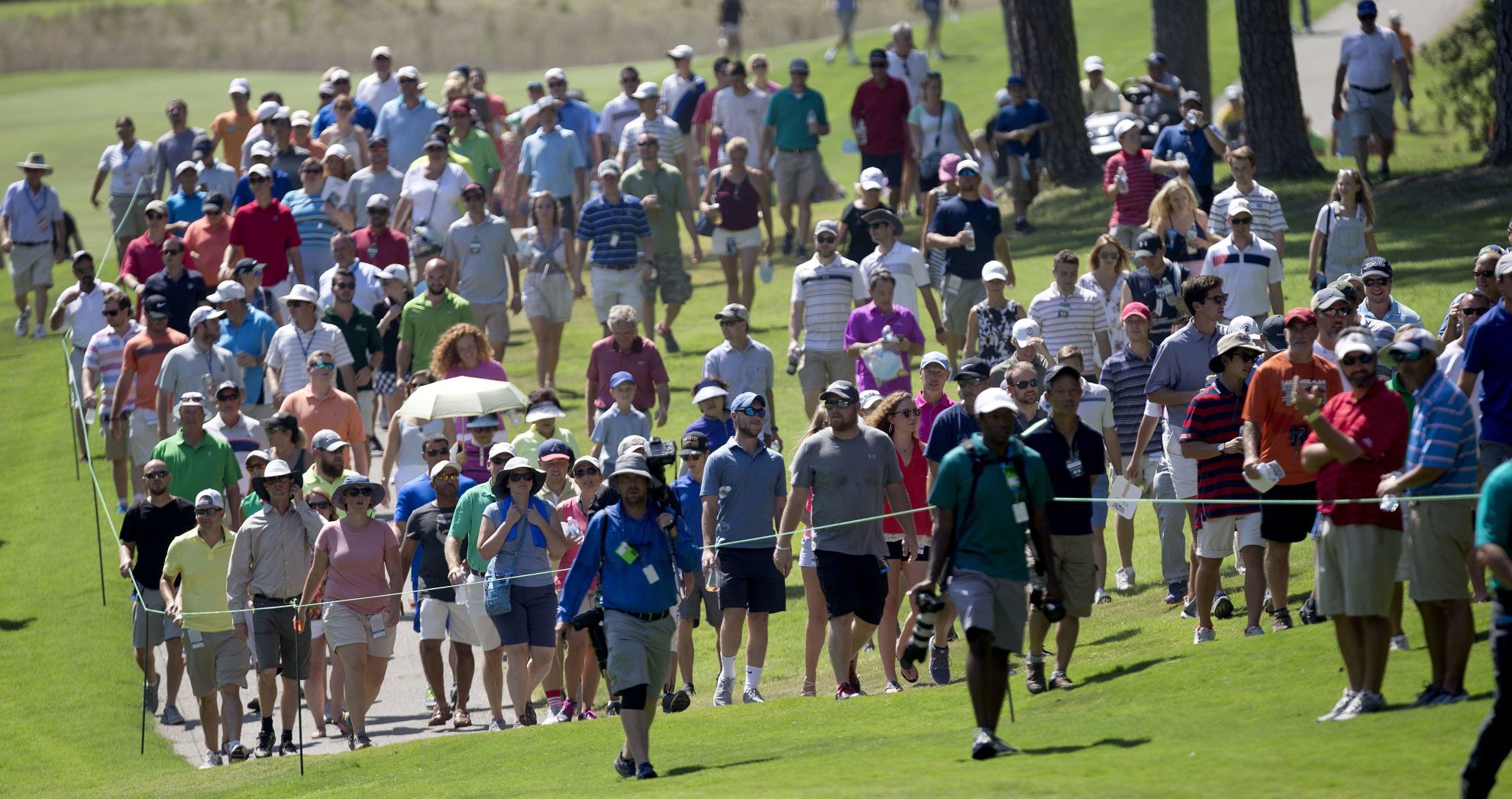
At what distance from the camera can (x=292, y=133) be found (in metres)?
24.7

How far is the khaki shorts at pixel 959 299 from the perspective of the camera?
62.5 ft

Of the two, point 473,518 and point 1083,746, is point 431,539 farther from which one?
point 1083,746

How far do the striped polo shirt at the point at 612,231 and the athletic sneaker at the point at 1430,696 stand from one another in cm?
1230

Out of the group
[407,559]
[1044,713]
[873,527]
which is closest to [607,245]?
[407,559]

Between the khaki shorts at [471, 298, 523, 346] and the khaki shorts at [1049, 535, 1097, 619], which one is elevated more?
the khaki shorts at [471, 298, 523, 346]

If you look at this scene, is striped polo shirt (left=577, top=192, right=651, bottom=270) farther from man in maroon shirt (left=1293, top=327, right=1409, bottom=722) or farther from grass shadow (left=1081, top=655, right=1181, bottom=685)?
man in maroon shirt (left=1293, top=327, right=1409, bottom=722)

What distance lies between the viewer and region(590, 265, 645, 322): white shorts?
67.8 ft

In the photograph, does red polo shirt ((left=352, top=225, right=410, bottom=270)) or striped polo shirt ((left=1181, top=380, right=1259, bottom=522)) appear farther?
red polo shirt ((left=352, top=225, right=410, bottom=270))

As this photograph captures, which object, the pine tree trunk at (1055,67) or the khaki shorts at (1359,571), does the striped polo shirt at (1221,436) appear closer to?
the khaki shorts at (1359,571)

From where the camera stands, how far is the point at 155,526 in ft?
51.0

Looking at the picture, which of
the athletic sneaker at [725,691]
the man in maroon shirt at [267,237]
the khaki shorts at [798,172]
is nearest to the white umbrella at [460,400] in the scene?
the athletic sneaker at [725,691]

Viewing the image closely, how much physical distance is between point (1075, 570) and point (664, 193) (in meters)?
11.4

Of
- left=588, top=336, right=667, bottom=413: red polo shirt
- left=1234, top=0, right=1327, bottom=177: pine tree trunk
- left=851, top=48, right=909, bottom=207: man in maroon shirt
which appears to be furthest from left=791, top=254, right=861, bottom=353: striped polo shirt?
left=1234, top=0, right=1327, bottom=177: pine tree trunk

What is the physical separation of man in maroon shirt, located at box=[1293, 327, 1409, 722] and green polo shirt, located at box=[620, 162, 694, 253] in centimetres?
1284
